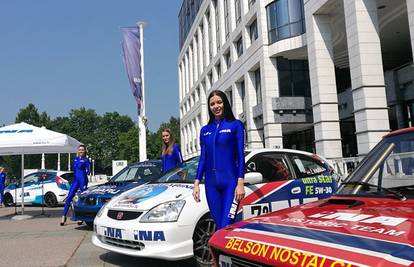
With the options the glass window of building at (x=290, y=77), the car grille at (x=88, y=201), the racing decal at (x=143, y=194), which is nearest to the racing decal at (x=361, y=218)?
the racing decal at (x=143, y=194)

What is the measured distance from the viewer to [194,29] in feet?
162

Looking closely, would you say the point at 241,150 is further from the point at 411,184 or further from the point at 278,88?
the point at 278,88

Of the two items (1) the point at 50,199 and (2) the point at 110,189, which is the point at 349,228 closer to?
(2) the point at 110,189

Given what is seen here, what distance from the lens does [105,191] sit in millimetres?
8375

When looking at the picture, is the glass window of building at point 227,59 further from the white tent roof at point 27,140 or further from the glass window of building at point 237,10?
the white tent roof at point 27,140

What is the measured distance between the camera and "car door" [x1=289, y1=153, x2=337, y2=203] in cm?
566

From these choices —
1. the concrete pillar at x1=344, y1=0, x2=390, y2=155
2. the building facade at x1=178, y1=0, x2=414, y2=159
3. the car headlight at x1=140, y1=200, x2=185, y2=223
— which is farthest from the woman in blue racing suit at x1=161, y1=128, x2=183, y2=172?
the concrete pillar at x1=344, y1=0, x2=390, y2=155

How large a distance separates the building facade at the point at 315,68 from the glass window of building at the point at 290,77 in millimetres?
64

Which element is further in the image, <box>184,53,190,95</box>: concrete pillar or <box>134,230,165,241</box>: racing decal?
<box>184,53,190,95</box>: concrete pillar

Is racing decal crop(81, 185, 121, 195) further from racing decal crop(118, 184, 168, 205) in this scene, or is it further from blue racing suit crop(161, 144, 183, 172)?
racing decal crop(118, 184, 168, 205)

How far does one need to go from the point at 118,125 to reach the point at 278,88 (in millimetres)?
88321

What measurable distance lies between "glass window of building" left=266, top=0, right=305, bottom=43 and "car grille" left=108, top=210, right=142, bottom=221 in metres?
21.2

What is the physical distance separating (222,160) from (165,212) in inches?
45.2

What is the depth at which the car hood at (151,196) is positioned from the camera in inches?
194
